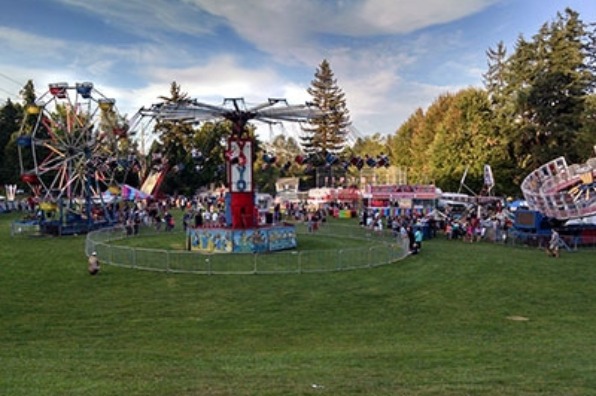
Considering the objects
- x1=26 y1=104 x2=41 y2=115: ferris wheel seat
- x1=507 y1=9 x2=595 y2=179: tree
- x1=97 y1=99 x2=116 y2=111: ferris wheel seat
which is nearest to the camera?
x1=26 y1=104 x2=41 y2=115: ferris wheel seat

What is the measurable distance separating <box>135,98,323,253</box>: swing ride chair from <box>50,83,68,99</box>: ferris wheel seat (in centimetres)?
1094

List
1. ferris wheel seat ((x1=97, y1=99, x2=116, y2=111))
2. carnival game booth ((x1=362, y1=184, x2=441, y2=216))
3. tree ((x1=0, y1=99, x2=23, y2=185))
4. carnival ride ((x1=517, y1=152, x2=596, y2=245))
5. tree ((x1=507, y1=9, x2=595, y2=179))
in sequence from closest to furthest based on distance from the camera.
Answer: carnival ride ((x1=517, y1=152, x2=596, y2=245)) → ferris wheel seat ((x1=97, y1=99, x2=116, y2=111)) → carnival game booth ((x1=362, y1=184, x2=441, y2=216)) → tree ((x1=507, y1=9, x2=595, y2=179)) → tree ((x1=0, y1=99, x2=23, y2=185))

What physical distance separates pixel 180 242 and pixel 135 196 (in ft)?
82.8

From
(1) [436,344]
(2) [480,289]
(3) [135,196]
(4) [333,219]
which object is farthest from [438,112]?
(1) [436,344]

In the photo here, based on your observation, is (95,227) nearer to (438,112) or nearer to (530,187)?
(530,187)

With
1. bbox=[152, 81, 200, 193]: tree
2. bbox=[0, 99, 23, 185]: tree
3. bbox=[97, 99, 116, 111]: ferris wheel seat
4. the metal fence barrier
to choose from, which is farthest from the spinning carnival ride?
bbox=[0, 99, 23, 185]: tree

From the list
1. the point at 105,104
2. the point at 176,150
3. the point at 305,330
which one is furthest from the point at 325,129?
the point at 305,330

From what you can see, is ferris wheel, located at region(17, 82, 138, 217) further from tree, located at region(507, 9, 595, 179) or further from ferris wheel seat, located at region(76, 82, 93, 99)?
tree, located at region(507, 9, 595, 179)

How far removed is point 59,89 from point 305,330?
108ft

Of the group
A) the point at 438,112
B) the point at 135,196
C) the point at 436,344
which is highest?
the point at 438,112

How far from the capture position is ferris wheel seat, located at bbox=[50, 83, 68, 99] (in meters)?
41.0

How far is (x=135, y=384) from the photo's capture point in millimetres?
9344

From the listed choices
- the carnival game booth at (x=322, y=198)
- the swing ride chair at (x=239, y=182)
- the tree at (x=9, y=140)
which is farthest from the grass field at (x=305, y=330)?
the tree at (x=9, y=140)

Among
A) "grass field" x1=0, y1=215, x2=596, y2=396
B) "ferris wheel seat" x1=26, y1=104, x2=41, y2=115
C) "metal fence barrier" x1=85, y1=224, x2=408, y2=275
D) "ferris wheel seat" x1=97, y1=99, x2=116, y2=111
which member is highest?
"ferris wheel seat" x1=97, y1=99, x2=116, y2=111
